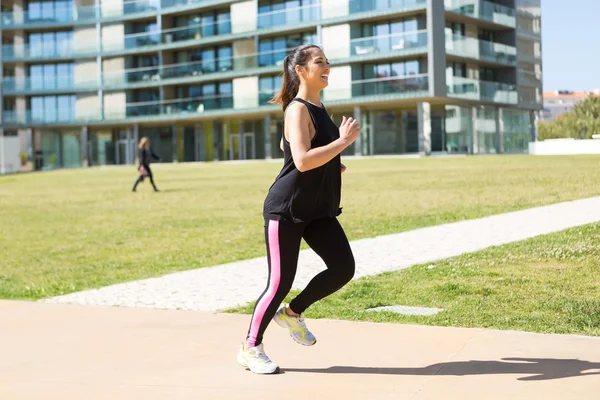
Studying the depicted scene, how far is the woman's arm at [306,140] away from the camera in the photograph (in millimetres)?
5184

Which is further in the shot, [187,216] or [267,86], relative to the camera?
[267,86]

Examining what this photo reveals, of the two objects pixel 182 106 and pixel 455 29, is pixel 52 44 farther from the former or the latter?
pixel 455 29

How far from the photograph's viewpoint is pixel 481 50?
6250 cm

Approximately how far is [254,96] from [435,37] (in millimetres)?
15451

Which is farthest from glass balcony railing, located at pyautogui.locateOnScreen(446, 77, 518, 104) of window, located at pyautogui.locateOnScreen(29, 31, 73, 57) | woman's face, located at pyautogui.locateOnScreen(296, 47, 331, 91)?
woman's face, located at pyautogui.locateOnScreen(296, 47, 331, 91)

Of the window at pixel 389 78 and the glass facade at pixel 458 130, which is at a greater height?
the window at pixel 389 78

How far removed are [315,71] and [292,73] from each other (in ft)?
0.62

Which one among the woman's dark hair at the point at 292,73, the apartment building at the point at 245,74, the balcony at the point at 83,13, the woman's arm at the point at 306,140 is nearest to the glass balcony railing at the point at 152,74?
the apartment building at the point at 245,74

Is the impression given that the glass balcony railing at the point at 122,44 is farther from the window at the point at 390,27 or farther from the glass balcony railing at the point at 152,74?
the window at the point at 390,27

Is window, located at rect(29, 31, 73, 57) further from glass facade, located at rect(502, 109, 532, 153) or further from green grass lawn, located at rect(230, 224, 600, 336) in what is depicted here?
green grass lawn, located at rect(230, 224, 600, 336)

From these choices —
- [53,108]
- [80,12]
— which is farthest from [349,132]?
[53,108]

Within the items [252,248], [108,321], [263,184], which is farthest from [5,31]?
[108,321]

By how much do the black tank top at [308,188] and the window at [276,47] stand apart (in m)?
59.2

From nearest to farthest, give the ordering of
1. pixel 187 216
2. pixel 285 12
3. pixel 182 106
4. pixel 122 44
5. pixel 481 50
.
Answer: pixel 187 216 → pixel 481 50 → pixel 285 12 → pixel 182 106 → pixel 122 44
